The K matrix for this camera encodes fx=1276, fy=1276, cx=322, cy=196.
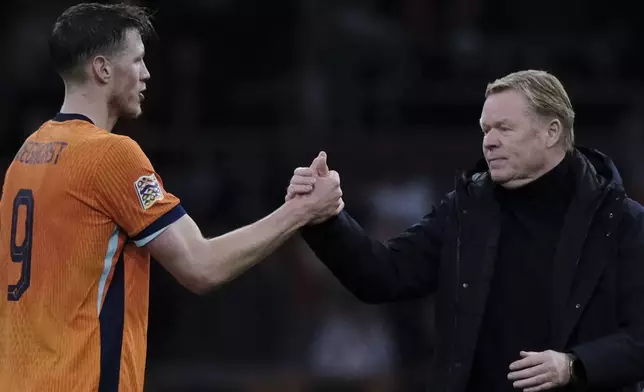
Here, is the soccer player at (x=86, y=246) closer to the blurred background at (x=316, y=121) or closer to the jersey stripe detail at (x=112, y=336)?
the jersey stripe detail at (x=112, y=336)

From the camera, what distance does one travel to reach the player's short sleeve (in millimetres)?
3467

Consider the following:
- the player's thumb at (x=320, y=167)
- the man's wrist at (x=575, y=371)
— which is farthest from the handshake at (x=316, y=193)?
the man's wrist at (x=575, y=371)

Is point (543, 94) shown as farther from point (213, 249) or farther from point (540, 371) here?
point (213, 249)

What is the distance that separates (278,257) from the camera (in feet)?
28.0

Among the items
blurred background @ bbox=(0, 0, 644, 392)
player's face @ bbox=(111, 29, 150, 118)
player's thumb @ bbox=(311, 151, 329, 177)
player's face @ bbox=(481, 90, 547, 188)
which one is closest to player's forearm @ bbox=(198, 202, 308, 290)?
player's thumb @ bbox=(311, 151, 329, 177)

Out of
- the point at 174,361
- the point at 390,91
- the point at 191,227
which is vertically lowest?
the point at 174,361

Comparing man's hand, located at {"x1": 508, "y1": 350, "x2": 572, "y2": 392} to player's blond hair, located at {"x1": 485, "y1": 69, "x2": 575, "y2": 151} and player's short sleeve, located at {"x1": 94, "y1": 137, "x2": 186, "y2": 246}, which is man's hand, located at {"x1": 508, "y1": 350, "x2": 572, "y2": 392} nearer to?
player's blond hair, located at {"x1": 485, "y1": 69, "x2": 575, "y2": 151}

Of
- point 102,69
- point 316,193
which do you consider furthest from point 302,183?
point 102,69

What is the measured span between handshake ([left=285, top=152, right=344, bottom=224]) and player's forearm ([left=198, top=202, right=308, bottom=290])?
0.10 metres

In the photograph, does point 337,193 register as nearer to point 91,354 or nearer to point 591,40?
point 91,354

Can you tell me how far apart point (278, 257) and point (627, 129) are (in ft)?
8.62

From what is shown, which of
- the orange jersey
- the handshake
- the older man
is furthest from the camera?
the handshake

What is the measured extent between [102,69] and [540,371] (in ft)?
4.93

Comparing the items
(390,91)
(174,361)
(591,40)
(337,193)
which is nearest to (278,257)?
(174,361)
